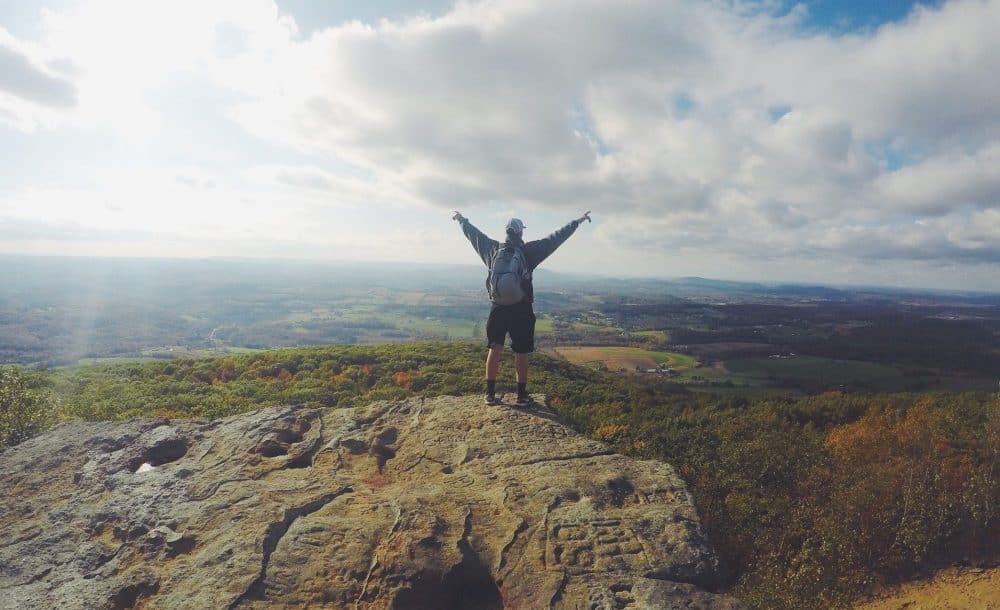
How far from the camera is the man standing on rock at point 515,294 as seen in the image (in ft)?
24.7

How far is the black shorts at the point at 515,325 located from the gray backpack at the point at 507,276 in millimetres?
226

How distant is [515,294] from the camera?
7.46 meters

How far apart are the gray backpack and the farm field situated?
3565cm

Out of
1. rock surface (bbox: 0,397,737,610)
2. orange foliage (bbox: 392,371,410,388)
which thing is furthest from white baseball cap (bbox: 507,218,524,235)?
orange foliage (bbox: 392,371,410,388)

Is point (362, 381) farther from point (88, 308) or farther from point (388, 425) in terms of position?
point (88, 308)

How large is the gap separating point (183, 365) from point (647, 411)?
1689 centimetres

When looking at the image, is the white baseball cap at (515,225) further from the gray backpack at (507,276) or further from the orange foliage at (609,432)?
the orange foliage at (609,432)

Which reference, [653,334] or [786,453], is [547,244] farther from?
[653,334]

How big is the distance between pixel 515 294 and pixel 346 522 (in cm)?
404

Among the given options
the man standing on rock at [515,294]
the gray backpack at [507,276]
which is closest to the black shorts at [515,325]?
the man standing on rock at [515,294]

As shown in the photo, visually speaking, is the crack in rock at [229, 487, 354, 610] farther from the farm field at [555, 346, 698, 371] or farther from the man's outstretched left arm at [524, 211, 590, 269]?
the farm field at [555, 346, 698, 371]

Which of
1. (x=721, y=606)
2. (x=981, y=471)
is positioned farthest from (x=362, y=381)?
(x=981, y=471)

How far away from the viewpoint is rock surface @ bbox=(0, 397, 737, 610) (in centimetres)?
407

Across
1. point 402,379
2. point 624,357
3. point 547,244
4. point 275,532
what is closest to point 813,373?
point 624,357
